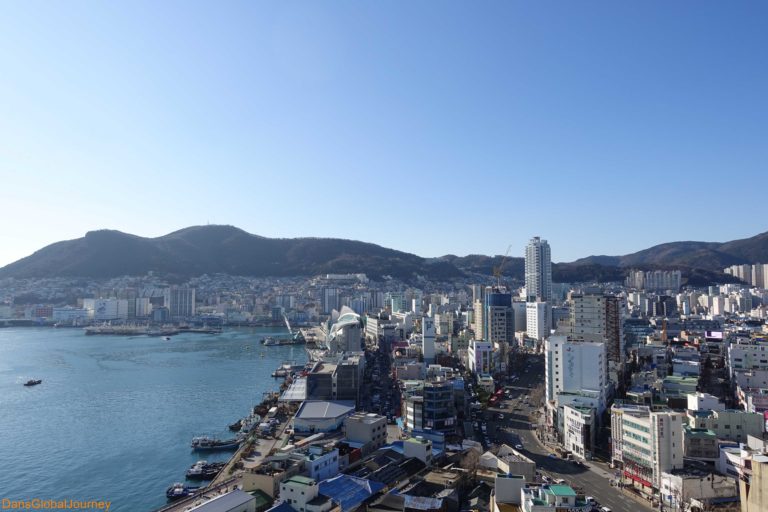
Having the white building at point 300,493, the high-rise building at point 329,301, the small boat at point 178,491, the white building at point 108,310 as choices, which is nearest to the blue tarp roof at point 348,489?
the white building at point 300,493

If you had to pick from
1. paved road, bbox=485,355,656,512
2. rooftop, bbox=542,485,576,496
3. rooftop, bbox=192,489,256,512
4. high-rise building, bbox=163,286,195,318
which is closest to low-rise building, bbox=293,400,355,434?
paved road, bbox=485,355,656,512

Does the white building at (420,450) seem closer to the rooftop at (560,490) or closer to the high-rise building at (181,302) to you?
the rooftop at (560,490)

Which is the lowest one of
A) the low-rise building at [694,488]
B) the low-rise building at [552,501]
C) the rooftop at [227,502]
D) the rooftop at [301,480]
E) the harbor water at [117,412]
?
the harbor water at [117,412]

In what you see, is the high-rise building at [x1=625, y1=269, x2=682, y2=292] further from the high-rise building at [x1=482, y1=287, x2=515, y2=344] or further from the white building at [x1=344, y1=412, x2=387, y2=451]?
the white building at [x1=344, y1=412, x2=387, y2=451]

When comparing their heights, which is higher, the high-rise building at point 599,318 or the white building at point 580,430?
the high-rise building at point 599,318

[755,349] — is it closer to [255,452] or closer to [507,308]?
[507,308]

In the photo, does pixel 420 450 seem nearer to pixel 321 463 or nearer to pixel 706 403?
pixel 321 463
